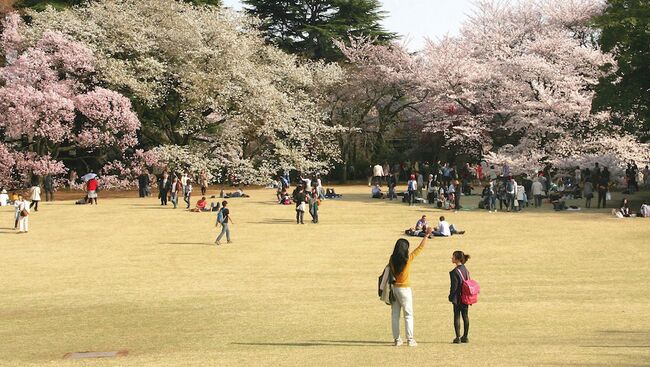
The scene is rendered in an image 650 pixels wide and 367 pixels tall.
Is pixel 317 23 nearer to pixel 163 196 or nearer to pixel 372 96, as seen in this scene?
pixel 372 96

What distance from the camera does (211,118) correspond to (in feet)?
196

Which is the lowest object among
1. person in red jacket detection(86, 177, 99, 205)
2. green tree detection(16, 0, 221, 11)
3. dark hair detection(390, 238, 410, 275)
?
dark hair detection(390, 238, 410, 275)

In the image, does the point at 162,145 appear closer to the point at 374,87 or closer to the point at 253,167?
the point at 253,167

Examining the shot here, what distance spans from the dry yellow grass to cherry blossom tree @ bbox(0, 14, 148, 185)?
36.6ft

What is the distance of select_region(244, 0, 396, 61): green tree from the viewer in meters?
68.6

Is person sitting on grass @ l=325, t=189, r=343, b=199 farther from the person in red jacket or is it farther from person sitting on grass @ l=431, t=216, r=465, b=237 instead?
person sitting on grass @ l=431, t=216, r=465, b=237

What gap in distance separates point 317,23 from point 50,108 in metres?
28.0

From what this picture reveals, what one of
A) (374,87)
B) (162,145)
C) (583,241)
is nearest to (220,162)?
(162,145)

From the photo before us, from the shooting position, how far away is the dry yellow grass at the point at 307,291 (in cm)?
1370

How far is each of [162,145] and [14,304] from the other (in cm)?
3451

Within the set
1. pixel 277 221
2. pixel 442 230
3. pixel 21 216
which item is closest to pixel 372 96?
pixel 277 221

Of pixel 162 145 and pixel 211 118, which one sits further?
pixel 211 118

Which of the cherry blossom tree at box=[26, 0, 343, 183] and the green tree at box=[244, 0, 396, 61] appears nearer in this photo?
the cherry blossom tree at box=[26, 0, 343, 183]

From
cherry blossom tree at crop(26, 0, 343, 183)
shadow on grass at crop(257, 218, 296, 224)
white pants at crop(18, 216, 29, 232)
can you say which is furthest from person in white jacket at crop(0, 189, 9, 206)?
shadow on grass at crop(257, 218, 296, 224)
